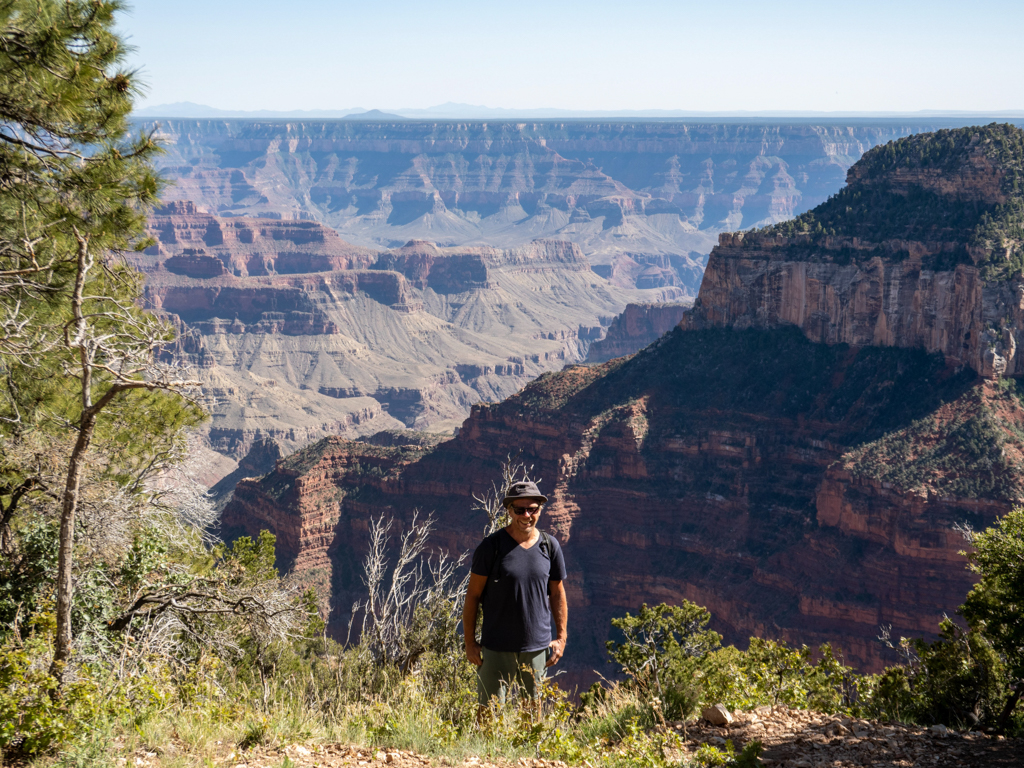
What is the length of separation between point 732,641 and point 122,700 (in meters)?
45.6

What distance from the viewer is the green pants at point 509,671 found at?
10.2 m

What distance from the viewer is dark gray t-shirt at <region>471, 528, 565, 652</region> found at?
10047 mm

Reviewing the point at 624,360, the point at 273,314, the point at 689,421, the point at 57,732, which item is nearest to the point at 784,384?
the point at 689,421

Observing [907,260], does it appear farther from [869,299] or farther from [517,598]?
[517,598]

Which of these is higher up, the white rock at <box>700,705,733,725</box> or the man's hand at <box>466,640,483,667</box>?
the man's hand at <box>466,640,483,667</box>

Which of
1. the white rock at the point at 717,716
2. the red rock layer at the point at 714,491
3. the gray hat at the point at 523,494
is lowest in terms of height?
the red rock layer at the point at 714,491

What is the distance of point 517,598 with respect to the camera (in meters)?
10.1

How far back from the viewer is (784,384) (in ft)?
198

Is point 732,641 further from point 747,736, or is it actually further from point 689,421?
point 747,736

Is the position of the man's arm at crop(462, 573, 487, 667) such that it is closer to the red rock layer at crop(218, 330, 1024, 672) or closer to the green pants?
the green pants

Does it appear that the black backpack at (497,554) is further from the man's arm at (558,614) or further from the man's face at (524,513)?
the man's arm at (558,614)

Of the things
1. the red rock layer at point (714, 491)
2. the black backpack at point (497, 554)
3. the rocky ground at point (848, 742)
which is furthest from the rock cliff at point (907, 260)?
the black backpack at point (497, 554)

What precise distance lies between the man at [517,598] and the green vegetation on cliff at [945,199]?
160 feet

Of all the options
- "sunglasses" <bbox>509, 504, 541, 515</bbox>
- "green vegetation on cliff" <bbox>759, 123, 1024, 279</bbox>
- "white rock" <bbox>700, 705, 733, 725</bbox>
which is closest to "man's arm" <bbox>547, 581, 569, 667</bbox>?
"sunglasses" <bbox>509, 504, 541, 515</bbox>
